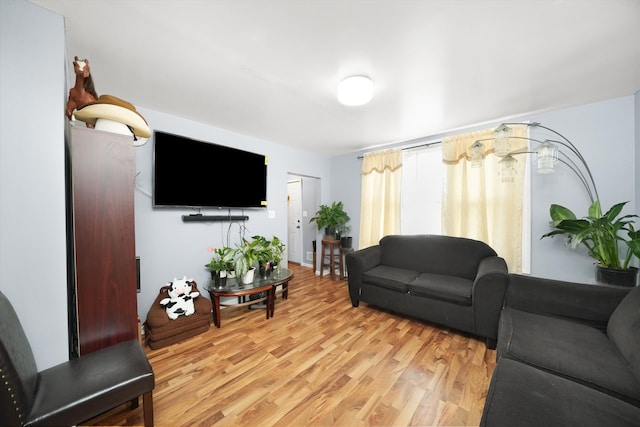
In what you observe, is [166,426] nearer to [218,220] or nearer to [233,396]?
[233,396]

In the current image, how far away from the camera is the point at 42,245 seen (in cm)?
115

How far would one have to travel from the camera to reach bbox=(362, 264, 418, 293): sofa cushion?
253cm

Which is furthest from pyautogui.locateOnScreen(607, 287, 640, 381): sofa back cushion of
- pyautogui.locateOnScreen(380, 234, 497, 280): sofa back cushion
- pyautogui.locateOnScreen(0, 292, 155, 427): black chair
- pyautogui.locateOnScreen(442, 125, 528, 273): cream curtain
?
pyautogui.locateOnScreen(0, 292, 155, 427): black chair

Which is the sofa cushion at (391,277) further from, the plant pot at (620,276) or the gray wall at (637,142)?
the gray wall at (637,142)

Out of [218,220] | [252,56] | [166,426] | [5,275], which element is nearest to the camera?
[5,275]

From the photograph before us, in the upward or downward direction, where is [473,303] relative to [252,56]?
downward

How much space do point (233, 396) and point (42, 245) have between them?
1423 millimetres

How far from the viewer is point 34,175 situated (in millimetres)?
1128

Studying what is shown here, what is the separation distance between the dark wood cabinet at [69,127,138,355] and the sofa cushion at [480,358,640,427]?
1975mm

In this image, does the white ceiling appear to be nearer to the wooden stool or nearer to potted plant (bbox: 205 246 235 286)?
potted plant (bbox: 205 246 235 286)

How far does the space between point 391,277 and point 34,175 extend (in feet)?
9.69

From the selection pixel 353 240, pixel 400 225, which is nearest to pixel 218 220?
pixel 353 240

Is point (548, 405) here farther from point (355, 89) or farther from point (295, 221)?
point (295, 221)

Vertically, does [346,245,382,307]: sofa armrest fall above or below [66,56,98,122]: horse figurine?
below
